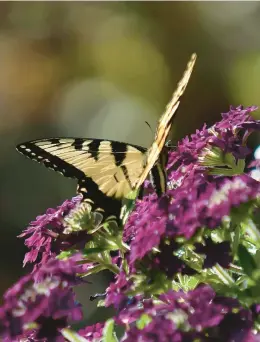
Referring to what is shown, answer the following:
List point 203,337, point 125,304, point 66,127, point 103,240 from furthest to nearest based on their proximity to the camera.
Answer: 1. point 66,127
2. point 103,240
3. point 125,304
4. point 203,337

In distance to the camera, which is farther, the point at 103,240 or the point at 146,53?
the point at 146,53


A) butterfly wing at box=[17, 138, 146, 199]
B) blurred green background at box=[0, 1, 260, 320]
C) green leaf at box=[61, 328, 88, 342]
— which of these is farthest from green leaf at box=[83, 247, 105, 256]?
blurred green background at box=[0, 1, 260, 320]

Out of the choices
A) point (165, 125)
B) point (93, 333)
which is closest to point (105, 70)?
point (165, 125)

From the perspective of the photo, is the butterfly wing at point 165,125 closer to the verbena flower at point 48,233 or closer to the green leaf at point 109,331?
the verbena flower at point 48,233

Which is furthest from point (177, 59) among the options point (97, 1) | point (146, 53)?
point (97, 1)

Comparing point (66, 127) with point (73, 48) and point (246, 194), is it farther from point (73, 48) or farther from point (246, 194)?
point (246, 194)

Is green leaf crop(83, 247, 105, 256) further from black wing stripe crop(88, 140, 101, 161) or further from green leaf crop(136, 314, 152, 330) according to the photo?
black wing stripe crop(88, 140, 101, 161)
